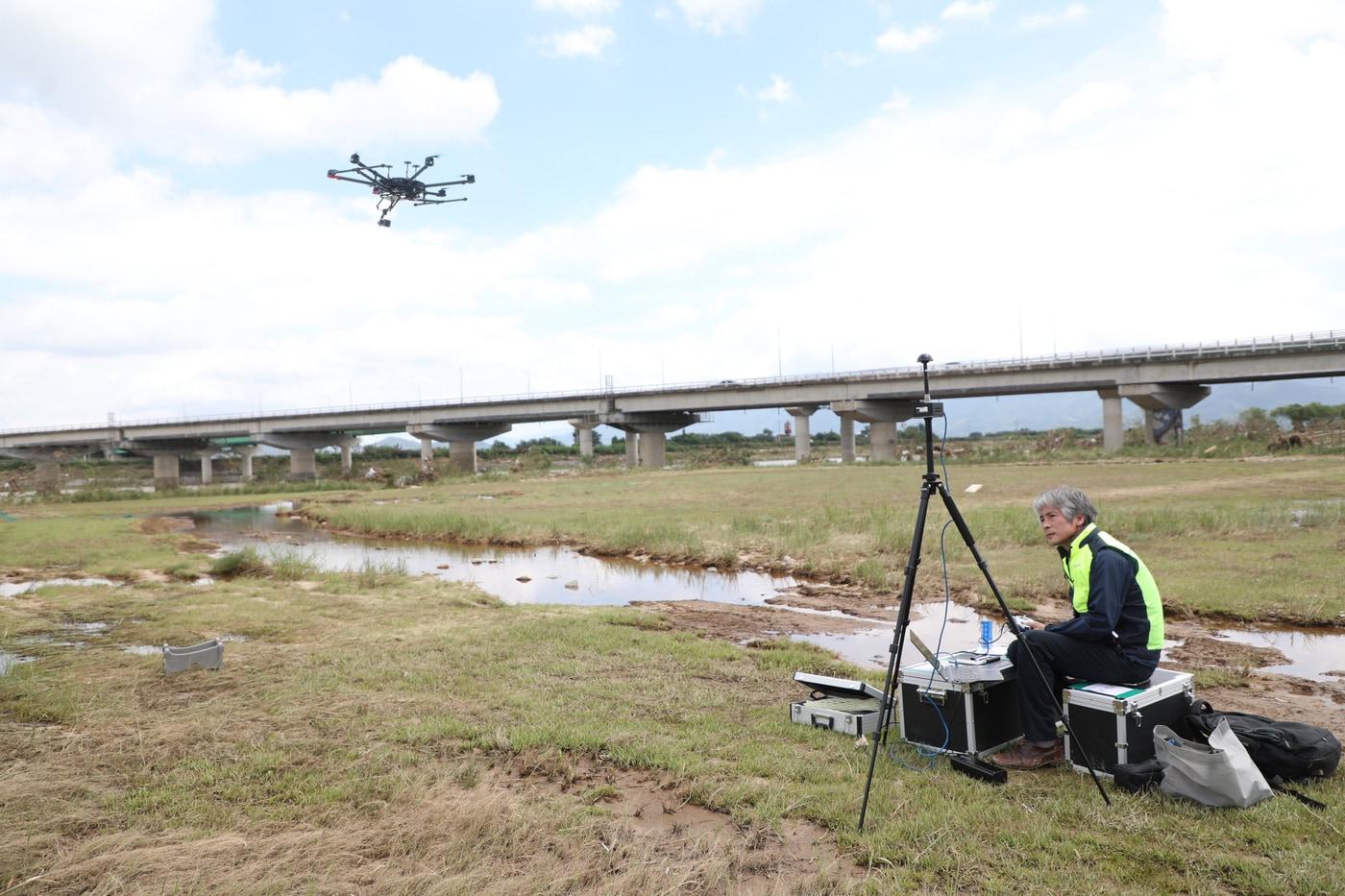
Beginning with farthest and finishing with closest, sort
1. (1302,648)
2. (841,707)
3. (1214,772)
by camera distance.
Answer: (1302,648) < (841,707) < (1214,772)

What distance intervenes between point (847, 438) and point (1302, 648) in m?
52.7

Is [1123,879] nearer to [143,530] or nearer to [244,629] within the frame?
[244,629]

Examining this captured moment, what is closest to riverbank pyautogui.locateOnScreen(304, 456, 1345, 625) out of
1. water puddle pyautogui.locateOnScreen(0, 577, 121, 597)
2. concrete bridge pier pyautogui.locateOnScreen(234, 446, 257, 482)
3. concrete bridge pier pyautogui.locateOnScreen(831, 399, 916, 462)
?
water puddle pyautogui.locateOnScreen(0, 577, 121, 597)

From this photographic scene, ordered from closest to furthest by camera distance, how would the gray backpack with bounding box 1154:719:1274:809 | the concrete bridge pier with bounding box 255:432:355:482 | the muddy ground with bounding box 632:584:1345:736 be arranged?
the gray backpack with bounding box 1154:719:1274:809, the muddy ground with bounding box 632:584:1345:736, the concrete bridge pier with bounding box 255:432:355:482

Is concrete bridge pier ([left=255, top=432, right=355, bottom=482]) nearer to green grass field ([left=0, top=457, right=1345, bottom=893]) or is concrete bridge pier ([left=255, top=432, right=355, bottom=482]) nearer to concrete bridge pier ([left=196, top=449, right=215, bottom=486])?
concrete bridge pier ([left=196, top=449, right=215, bottom=486])

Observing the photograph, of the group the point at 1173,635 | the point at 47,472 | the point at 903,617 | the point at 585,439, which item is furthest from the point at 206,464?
the point at 903,617

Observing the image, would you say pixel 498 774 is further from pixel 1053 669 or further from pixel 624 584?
pixel 624 584

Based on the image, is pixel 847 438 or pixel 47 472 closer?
pixel 847 438

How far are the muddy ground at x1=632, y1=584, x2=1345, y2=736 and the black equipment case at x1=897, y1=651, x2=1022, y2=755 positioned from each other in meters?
2.60

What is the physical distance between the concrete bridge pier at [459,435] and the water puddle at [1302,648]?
6322 centimetres

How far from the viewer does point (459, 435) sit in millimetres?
72000

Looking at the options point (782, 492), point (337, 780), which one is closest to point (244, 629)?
point (337, 780)

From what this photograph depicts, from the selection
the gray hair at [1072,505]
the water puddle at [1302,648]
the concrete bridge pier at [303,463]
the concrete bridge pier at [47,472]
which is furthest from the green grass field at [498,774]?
the concrete bridge pier at [47,472]

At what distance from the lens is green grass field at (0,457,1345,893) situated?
368 cm
